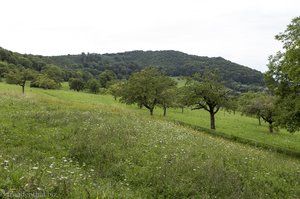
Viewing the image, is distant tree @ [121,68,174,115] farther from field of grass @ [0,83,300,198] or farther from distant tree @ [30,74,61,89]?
distant tree @ [30,74,61,89]

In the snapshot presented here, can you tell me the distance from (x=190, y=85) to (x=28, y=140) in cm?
3526

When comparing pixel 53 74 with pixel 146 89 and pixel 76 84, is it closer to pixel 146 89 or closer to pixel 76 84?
pixel 76 84

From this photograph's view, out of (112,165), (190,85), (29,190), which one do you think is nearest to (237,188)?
(112,165)

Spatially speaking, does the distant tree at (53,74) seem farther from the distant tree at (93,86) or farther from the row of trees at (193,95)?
Result: the row of trees at (193,95)

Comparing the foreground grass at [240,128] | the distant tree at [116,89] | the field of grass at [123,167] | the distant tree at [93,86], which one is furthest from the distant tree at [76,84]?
the field of grass at [123,167]

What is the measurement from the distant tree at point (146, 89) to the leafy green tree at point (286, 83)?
24.4 metres

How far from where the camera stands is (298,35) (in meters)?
30.1

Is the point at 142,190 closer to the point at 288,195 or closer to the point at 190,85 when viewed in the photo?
the point at 288,195

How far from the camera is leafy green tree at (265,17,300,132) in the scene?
97.5 feet

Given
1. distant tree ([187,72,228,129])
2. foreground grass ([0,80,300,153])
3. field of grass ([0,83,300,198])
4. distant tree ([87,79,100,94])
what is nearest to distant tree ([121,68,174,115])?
foreground grass ([0,80,300,153])

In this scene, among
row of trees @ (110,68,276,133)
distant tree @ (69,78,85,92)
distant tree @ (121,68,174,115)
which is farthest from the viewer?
distant tree @ (69,78,85,92)

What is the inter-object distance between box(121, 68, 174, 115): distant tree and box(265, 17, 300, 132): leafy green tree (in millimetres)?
24390

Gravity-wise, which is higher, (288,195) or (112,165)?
(112,165)

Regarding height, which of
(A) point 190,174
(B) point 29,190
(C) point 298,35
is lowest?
(A) point 190,174
